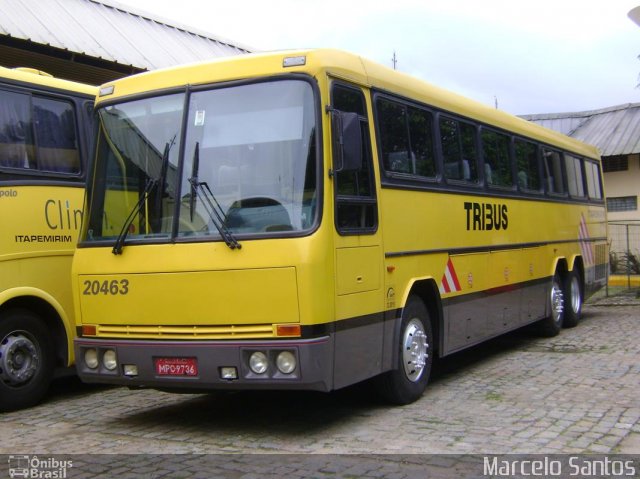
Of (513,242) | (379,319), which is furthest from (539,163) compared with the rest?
(379,319)

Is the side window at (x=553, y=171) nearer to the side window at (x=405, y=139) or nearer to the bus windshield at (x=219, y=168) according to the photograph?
the side window at (x=405, y=139)

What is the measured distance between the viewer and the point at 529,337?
41.6 ft

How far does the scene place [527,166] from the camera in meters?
11.6

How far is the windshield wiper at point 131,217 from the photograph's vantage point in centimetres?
671

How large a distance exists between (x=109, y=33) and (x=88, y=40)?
4.40 ft

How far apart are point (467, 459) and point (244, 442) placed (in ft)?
5.81

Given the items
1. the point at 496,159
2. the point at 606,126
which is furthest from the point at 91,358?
the point at 606,126

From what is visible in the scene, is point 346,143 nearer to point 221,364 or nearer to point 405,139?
point 405,139

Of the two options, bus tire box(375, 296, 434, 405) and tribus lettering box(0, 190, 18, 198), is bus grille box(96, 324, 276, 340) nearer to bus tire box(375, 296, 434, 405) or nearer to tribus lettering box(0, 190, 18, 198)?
bus tire box(375, 296, 434, 405)

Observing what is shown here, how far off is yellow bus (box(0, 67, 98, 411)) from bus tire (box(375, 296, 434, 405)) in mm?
3365

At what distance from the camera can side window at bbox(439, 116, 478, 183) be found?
8.82 metres

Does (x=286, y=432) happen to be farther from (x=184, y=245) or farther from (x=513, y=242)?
(x=513, y=242)

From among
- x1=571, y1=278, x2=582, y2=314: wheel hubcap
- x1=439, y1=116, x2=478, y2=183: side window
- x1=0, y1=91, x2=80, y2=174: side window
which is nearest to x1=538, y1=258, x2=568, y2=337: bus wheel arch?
x1=571, y1=278, x2=582, y2=314: wheel hubcap

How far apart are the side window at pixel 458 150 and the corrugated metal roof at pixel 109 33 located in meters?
7.10
